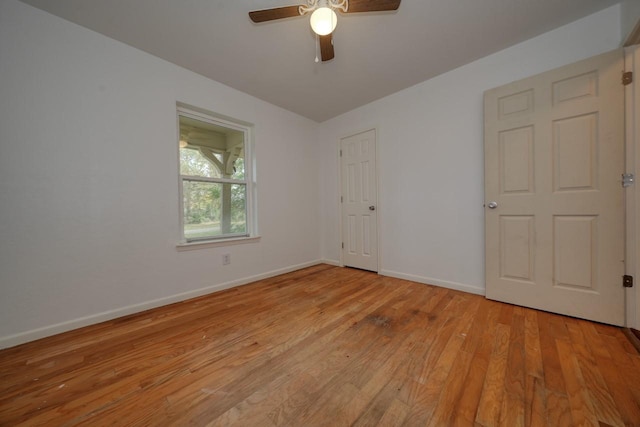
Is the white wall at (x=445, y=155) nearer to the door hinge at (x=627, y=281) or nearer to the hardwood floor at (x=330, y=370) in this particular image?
the hardwood floor at (x=330, y=370)

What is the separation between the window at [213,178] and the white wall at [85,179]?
20 centimetres

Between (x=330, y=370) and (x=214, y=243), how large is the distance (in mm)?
1959

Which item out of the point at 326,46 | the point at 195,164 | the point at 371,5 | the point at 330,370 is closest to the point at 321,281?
the point at 330,370

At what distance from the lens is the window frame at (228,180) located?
247 centimetres

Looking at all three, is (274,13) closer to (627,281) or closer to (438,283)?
(438,283)

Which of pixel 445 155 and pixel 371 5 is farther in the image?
pixel 445 155

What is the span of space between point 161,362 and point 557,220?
10.6 ft

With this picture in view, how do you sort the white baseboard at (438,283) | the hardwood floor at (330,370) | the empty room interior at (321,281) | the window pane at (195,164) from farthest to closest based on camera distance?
1. the window pane at (195,164)
2. the white baseboard at (438,283)
3. the empty room interior at (321,281)
4. the hardwood floor at (330,370)

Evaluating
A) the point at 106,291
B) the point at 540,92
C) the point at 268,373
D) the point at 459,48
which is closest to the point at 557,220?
the point at 540,92

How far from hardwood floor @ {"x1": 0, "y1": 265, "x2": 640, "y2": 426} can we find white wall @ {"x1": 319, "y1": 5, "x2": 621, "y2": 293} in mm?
709

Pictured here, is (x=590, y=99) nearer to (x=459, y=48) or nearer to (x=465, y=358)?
(x=459, y=48)

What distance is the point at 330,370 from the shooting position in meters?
1.31

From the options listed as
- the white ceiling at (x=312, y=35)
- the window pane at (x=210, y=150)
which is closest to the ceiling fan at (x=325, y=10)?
the white ceiling at (x=312, y=35)

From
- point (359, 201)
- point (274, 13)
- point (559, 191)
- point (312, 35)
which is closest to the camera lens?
point (274, 13)
